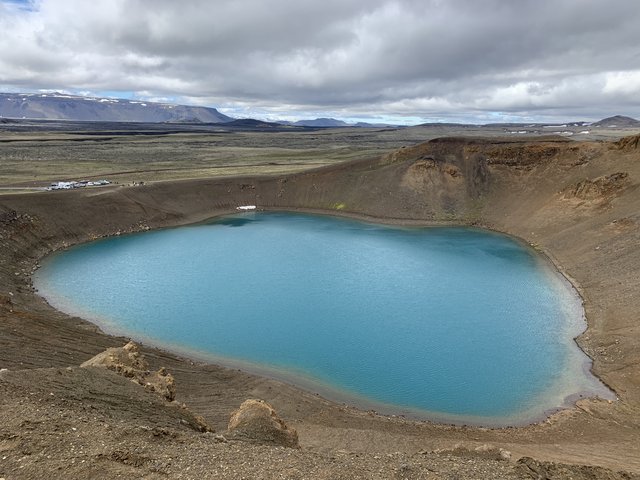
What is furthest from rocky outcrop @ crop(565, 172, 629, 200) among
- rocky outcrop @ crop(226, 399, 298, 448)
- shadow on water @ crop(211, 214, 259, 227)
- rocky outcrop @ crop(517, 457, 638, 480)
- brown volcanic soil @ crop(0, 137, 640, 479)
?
rocky outcrop @ crop(226, 399, 298, 448)

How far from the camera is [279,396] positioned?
23125 mm

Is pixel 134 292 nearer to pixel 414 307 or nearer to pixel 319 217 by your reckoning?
pixel 414 307

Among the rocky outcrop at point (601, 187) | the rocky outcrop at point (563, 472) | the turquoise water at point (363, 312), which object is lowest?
the turquoise water at point (363, 312)

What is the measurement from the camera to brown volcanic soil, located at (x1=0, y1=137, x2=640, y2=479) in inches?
474

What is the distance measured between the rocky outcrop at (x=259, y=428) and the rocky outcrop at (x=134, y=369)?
3873 millimetres

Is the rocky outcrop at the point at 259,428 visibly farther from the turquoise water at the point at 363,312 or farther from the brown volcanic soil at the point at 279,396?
the turquoise water at the point at 363,312

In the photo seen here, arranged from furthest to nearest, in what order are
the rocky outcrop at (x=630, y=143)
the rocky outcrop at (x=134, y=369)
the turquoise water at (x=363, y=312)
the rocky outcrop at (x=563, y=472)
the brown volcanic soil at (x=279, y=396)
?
the rocky outcrop at (x=630, y=143)
the turquoise water at (x=363, y=312)
the rocky outcrop at (x=134, y=369)
the rocky outcrop at (x=563, y=472)
the brown volcanic soil at (x=279, y=396)

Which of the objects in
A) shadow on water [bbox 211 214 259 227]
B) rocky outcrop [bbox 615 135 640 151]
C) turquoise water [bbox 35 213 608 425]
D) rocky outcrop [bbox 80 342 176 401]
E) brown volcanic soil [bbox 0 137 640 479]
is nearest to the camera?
brown volcanic soil [bbox 0 137 640 479]

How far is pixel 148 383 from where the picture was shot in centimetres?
1812

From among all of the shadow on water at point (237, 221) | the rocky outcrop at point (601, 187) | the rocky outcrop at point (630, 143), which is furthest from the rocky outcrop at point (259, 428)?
the rocky outcrop at point (630, 143)

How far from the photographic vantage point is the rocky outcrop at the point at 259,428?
14.9 m

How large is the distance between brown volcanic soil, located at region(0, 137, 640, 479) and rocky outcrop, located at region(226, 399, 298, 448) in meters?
0.89

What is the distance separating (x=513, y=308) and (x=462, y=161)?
1737 inches

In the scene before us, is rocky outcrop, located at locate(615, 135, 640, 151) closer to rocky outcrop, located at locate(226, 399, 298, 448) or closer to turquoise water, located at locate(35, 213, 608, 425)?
turquoise water, located at locate(35, 213, 608, 425)
